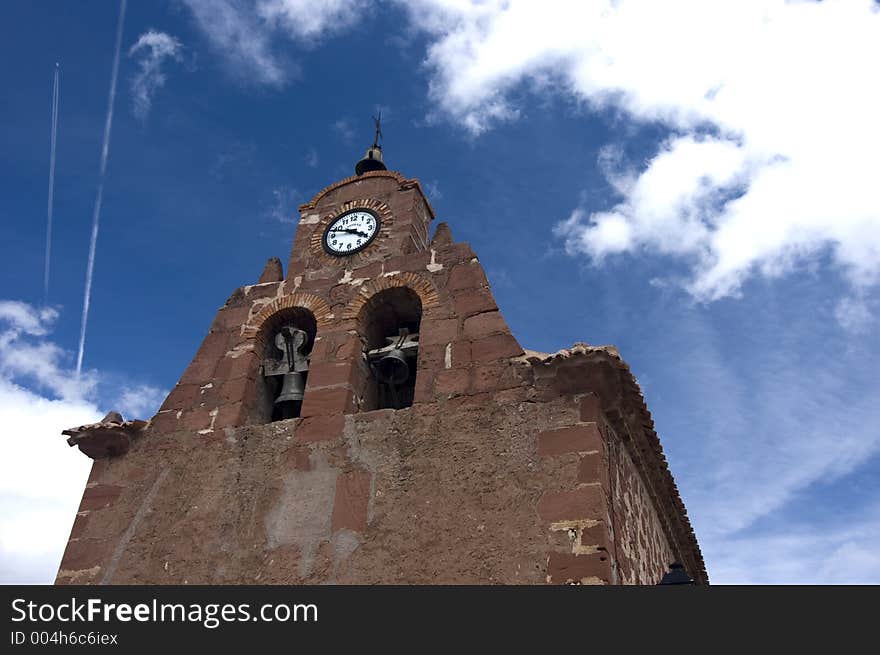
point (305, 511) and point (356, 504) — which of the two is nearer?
point (356, 504)

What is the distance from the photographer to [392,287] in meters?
8.01

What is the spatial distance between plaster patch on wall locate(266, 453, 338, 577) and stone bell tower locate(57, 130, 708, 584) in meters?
0.02

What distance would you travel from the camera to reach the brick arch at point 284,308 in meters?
8.18

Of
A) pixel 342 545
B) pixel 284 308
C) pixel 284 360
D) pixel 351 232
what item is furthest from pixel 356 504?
pixel 351 232

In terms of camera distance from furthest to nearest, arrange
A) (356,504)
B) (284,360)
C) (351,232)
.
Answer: (351,232) < (284,360) < (356,504)

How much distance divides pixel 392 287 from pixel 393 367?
3.02 ft

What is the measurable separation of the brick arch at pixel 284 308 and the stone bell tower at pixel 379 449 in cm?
2

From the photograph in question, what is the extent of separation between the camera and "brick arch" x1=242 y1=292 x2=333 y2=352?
322 inches

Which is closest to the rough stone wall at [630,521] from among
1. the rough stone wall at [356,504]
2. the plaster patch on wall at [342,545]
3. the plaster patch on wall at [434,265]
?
the rough stone wall at [356,504]

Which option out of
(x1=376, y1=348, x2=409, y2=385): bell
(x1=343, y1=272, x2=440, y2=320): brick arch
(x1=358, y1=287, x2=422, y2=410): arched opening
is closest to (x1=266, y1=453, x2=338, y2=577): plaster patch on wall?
(x1=358, y1=287, x2=422, y2=410): arched opening

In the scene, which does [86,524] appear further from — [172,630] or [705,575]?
[705,575]

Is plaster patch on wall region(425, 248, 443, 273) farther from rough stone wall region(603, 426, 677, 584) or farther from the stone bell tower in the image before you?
rough stone wall region(603, 426, 677, 584)

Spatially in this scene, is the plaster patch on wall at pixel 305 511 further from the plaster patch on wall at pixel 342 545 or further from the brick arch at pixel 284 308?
the brick arch at pixel 284 308

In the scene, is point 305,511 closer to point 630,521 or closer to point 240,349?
point 240,349
